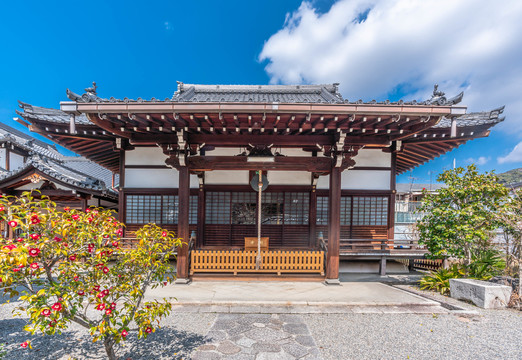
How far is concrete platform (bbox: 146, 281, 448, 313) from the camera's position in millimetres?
4441

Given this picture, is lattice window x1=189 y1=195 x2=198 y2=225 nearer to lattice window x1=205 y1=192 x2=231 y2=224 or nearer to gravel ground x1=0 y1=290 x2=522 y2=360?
lattice window x1=205 y1=192 x2=231 y2=224

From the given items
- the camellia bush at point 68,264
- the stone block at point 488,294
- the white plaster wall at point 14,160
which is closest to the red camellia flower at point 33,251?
the camellia bush at point 68,264

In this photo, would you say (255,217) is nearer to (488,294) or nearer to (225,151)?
(225,151)

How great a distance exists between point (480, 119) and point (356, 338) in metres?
6.41

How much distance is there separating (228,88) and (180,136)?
575 centimetres

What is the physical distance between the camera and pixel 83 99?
4656mm

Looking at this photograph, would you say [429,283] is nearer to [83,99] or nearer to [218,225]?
[218,225]

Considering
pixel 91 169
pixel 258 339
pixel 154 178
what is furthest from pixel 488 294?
pixel 91 169

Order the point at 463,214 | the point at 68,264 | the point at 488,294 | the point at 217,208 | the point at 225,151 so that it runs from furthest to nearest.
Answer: the point at 217,208 < the point at 225,151 < the point at 463,214 < the point at 488,294 < the point at 68,264

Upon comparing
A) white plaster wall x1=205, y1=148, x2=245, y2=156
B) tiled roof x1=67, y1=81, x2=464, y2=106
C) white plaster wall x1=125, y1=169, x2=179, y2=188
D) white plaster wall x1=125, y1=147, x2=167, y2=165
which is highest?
tiled roof x1=67, y1=81, x2=464, y2=106

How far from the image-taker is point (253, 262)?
5945 millimetres

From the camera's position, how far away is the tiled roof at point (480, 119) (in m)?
5.83

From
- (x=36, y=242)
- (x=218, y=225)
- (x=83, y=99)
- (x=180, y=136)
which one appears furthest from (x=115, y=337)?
(x=218, y=225)

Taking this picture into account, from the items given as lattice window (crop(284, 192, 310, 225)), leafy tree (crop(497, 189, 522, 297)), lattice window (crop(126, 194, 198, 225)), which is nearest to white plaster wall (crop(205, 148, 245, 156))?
lattice window (crop(126, 194, 198, 225))
